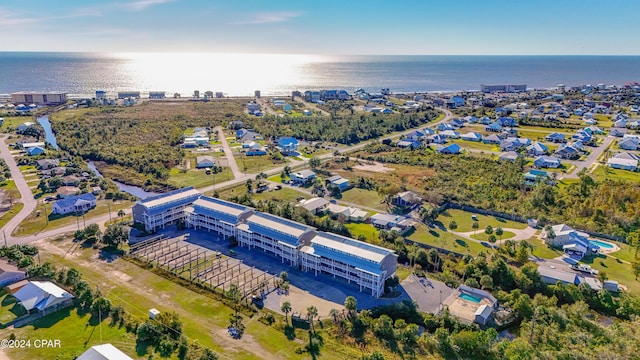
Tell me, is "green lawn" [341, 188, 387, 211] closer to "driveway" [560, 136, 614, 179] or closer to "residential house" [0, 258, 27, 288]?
"driveway" [560, 136, 614, 179]

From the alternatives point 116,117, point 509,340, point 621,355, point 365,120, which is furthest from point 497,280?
point 116,117

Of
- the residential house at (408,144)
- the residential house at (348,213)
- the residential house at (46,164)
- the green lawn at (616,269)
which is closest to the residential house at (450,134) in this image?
the residential house at (408,144)

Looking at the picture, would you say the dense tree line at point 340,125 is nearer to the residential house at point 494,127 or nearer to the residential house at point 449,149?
the residential house at point 494,127

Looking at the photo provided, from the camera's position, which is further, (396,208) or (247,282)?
(396,208)

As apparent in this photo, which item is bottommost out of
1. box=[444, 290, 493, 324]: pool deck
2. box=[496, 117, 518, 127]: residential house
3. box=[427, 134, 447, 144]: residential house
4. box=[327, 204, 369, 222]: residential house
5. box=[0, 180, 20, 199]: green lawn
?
box=[444, 290, 493, 324]: pool deck

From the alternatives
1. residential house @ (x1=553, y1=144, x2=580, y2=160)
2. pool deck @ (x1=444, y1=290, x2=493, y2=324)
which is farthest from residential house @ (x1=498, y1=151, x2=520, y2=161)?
pool deck @ (x1=444, y1=290, x2=493, y2=324)

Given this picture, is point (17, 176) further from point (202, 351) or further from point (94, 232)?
point (202, 351)
